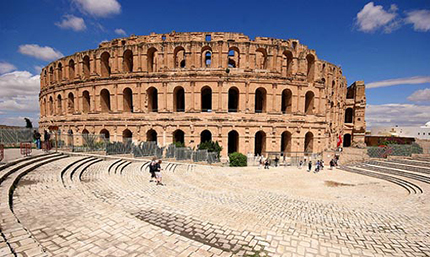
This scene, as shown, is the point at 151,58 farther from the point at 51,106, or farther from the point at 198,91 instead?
the point at 51,106

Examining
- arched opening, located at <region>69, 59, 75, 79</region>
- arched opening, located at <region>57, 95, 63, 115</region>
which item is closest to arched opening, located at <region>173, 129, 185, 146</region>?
arched opening, located at <region>69, 59, 75, 79</region>

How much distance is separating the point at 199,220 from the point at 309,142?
22545mm

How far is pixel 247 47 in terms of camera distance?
21.3 m

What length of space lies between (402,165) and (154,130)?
79.8ft

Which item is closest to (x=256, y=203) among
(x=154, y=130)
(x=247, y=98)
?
(x=247, y=98)

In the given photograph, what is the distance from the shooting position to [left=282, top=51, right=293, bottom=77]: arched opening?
2258 centimetres

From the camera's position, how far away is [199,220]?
544 cm

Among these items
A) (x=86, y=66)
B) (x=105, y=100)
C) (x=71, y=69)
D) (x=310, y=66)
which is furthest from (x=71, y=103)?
(x=310, y=66)

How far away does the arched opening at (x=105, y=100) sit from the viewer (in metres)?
23.4

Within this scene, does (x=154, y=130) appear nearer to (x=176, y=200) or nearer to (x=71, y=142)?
(x=71, y=142)

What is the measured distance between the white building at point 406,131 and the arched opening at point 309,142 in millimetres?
30021

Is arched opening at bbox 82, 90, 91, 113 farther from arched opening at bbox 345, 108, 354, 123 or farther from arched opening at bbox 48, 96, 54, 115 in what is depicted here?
arched opening at bbox 345, 108, 354, 123

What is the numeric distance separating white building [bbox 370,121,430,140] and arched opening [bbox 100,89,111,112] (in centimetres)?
5477

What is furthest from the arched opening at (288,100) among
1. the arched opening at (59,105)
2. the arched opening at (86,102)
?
the arched opening at (59,105)
